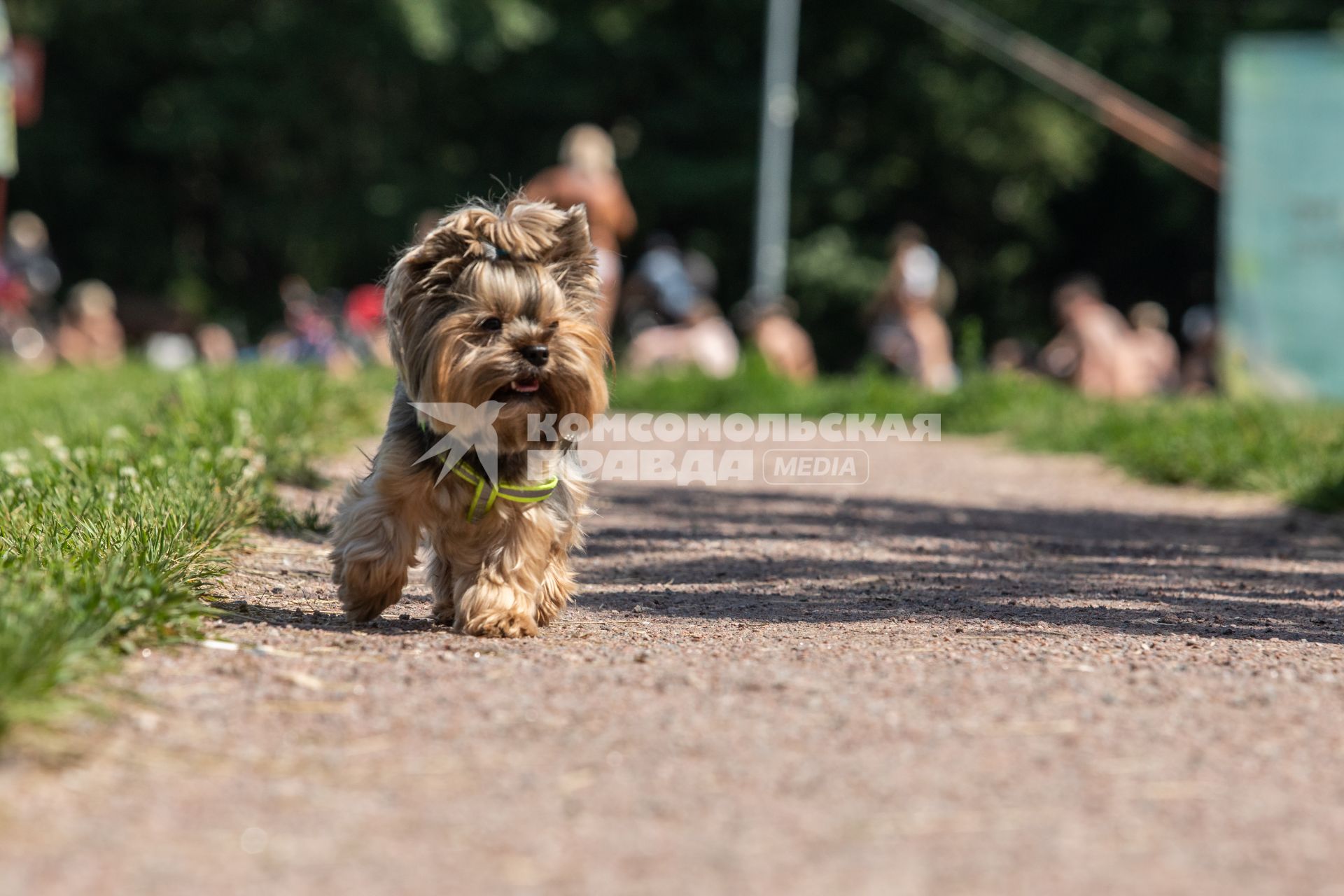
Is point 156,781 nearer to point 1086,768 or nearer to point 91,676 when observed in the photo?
point 91,676

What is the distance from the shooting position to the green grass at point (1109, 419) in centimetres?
959

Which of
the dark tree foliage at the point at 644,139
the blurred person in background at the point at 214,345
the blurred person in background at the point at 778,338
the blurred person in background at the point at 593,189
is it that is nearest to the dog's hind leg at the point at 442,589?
the blurred person in background at the point at 593,189

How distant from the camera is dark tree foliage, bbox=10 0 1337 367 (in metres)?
30.1

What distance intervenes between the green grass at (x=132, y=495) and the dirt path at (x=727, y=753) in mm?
165

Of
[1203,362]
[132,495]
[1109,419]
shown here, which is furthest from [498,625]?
[1203,362]

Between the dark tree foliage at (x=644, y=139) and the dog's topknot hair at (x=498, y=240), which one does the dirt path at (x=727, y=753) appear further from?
the dark tree foliage at (x=644, y=139)

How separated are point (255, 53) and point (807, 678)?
28053mm

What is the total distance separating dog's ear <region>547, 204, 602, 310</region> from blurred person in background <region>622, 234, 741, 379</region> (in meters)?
9.78

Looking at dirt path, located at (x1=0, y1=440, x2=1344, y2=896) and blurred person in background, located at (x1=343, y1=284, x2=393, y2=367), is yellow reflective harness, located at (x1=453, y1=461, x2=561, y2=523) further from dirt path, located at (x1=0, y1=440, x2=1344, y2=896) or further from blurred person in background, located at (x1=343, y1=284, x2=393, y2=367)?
blurred person in background, located at (x1=343, y1=284, x2=393, y2=367)

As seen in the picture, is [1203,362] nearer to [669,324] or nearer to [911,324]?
[911,324]

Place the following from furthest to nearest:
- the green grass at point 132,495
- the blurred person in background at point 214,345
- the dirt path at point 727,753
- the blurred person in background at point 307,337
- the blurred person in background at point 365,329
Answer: the blurred person in background at point 214,345, the blurred person in background at point 365,329, the blurred person in background at point 307,337, the green grass at point 132,495, the dirt path at point 727,753

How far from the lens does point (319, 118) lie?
104ft

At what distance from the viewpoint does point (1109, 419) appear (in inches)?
457
